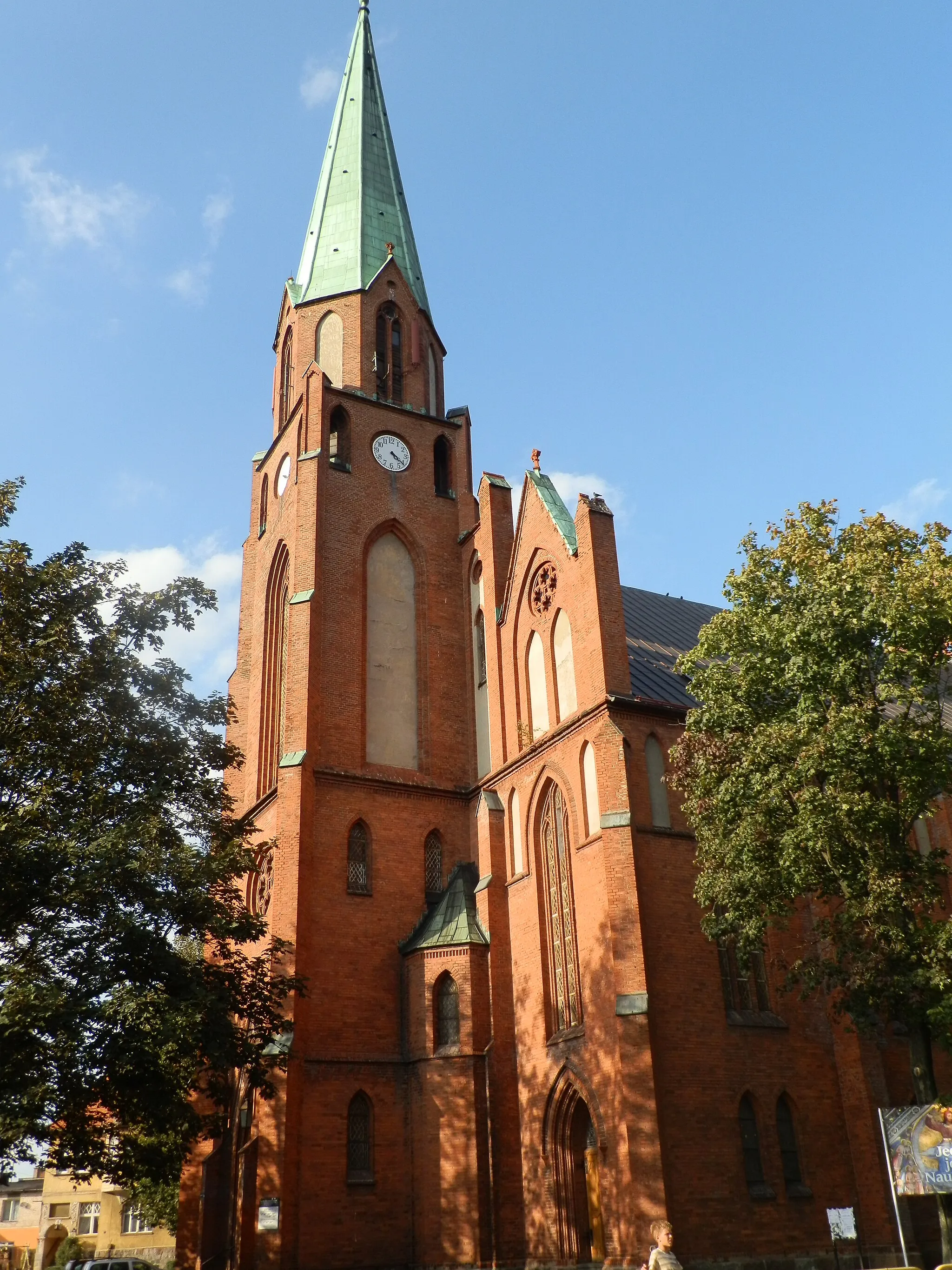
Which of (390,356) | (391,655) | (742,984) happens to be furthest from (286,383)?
(742,984)

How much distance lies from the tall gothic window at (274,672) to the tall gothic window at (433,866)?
14.2ft

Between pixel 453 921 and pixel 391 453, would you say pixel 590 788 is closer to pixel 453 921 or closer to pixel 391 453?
pixel 453 921

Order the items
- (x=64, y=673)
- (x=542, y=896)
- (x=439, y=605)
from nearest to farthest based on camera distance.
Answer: (x=64, y=673), (x=542, y=896), (x=439, y=605)

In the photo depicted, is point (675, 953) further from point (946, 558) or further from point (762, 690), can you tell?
point (946, 558)

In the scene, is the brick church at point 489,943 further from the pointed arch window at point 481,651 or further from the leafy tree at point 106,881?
the leafy tree at point 106,881

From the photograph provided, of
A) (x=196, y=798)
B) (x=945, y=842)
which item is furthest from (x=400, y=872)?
(x=945, y=842)

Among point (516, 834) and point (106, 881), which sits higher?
point (516, 834)

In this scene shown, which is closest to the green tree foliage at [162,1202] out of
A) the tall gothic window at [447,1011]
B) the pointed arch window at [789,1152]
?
the tall gothic window at [447,1011]

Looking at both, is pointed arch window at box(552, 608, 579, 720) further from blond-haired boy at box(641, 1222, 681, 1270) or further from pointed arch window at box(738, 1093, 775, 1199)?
blond-haired boy at box(641, 1222, 681, 1270)

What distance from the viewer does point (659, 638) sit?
3250 cm

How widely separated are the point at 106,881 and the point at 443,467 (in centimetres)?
2051

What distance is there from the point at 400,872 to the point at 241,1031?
8991 mm

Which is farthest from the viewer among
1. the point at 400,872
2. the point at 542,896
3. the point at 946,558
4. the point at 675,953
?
the point at 400,872

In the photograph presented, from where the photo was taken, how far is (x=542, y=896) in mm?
26516
